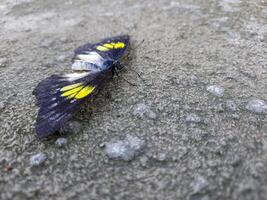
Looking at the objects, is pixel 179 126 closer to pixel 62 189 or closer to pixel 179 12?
pixel 62 189

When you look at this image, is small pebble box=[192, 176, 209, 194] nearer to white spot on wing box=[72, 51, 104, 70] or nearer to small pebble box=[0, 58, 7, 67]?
white spot on wing box=[72, 51, 104, 70]

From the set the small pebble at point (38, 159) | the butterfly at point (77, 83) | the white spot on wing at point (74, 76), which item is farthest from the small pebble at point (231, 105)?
the small pebble at point (38, 159)

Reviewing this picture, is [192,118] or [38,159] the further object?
[192,118]

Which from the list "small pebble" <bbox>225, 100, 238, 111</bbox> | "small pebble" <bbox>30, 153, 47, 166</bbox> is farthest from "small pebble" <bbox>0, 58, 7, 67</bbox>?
"small pebble" <bbox>225, 100, 238, 111</bbox>

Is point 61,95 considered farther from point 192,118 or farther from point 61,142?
point 192,118

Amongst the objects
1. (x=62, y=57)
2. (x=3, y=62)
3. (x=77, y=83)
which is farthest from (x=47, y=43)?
(x=77, y=83)

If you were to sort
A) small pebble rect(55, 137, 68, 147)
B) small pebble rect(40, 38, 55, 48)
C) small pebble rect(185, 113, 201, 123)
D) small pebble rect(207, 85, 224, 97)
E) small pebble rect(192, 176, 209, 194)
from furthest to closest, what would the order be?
small pebble rect(40, 38, 55, 48) < small pebble rect(207, 85, 224, 97) < small pebble rect(185, 113, 201, 123) < small pebble rect(55, 137, 68, 147) < small pebble rect(192, 176, 209, 194)
